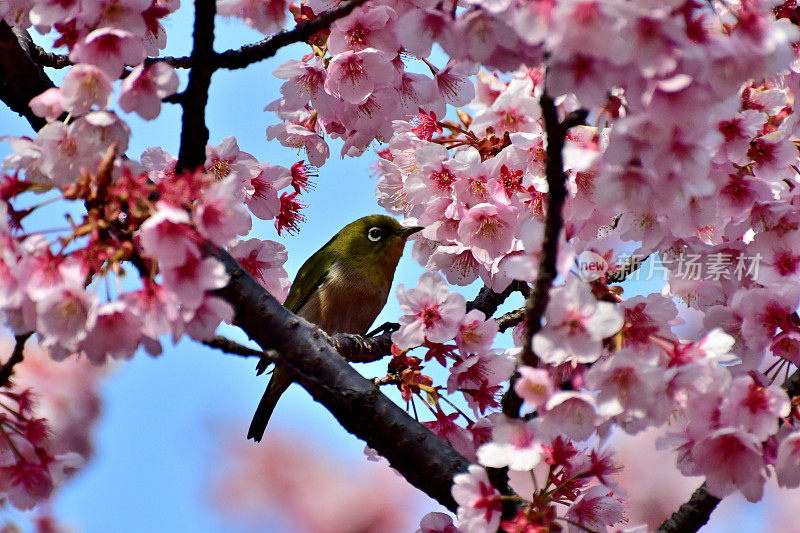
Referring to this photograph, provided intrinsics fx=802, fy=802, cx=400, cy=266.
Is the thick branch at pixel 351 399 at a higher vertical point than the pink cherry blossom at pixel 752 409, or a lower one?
higher

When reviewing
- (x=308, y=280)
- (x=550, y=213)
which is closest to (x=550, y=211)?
(x=550, y=213)

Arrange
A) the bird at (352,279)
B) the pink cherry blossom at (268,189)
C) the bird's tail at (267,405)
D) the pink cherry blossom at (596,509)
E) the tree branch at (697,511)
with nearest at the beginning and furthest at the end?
the pink cherry blossom at (596,509), the tree branch at (697,511), the pink cherry blossom at (268,189), the bird's tail at (267,405), the bird at (352,279)

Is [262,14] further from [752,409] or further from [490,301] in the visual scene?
[752,409]

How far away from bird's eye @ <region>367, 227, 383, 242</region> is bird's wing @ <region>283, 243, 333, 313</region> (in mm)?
359

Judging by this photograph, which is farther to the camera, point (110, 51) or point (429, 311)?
point (429, 311)

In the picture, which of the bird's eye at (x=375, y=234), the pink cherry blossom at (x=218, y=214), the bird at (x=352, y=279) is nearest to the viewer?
the pink cherry blossom at (x=218, y=214)

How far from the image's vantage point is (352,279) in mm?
6176

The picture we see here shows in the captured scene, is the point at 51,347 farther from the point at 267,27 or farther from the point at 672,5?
the point at 267,27

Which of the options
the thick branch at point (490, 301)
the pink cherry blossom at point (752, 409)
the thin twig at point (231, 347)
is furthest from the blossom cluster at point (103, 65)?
the thick branch at point (490, 301)

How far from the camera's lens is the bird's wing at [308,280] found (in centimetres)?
629

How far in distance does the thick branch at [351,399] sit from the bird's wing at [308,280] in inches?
107

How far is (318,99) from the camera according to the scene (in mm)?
3898

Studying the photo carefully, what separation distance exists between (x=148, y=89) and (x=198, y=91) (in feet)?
1.72

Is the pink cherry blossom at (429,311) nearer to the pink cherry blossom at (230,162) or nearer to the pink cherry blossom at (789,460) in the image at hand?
the pink cherry blossom at (230,162)
